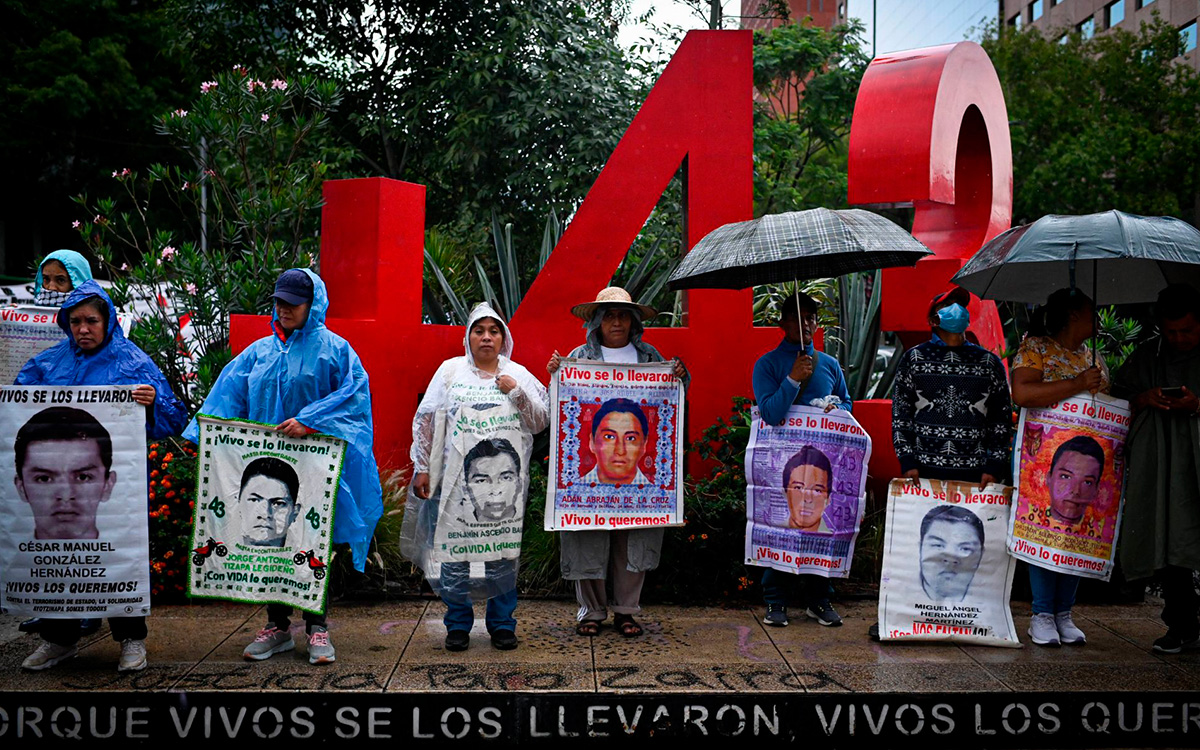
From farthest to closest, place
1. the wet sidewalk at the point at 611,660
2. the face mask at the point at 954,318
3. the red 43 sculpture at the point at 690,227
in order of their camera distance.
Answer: the red 43 sculpture at the point at 690,227 → the face mask at the point at 954,318 → the wet sidewalk at the point at 611,660

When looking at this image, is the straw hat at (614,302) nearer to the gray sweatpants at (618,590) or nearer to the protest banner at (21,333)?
the gray sweatpants at (618,590)

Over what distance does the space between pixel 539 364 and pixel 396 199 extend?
1.47m

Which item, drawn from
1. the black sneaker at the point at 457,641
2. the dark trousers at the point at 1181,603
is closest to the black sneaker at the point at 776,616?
the black sneaker at the point at 457,641

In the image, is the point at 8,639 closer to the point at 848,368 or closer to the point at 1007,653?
the point at 1007,653

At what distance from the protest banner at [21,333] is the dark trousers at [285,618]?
2719 mm

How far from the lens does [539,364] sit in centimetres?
724

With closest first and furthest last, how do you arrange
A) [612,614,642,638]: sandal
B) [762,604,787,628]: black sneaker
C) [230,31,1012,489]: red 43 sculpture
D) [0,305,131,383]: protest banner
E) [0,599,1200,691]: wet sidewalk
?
[0,599,1200,691]: wet sidewalk
[612,614,642,638]: sandal
[762,604,787,628]: black sneaker
[0,305,131,383]: protest banner
[230,31,1012,489]: red 43 sculpture

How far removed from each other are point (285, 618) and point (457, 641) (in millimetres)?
864

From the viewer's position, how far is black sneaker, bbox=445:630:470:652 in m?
5.28

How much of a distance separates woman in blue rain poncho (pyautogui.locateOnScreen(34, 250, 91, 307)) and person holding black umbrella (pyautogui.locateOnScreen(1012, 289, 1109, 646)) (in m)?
5.09

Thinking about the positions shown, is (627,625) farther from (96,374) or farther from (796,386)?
(96,374)

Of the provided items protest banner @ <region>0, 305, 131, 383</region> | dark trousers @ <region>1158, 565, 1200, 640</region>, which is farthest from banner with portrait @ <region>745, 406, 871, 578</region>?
protest banner @ <region>0, 305, 131, 383</region>

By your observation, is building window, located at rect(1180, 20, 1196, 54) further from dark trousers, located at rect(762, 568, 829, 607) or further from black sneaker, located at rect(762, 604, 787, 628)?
black sneaker, located at rect(762, 604, 787, 628)

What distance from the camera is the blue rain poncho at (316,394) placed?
5.07 meters
